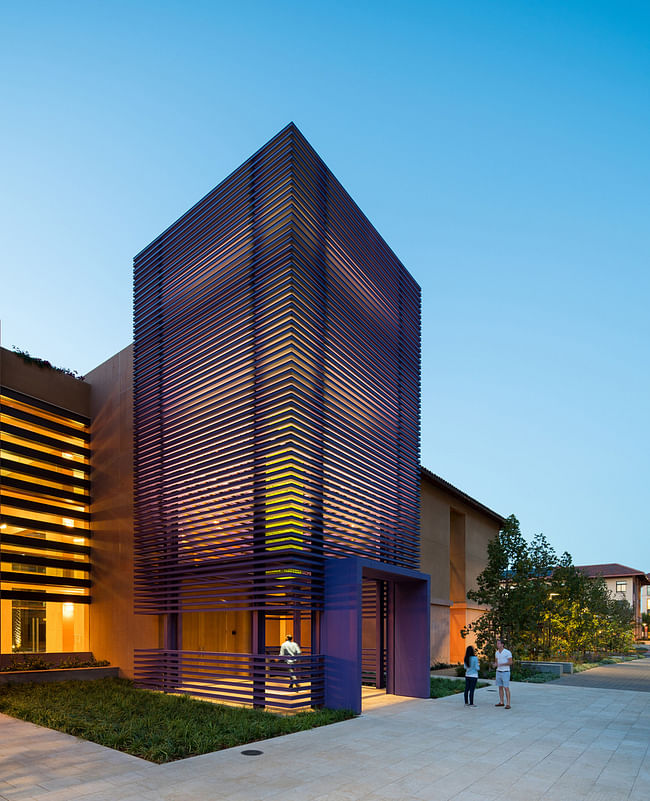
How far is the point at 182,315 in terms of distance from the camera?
16.5m

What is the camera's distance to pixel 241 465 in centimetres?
1364

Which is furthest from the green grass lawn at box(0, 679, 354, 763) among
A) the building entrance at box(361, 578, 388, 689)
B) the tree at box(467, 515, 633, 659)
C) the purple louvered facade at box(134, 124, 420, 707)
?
the tree at box(467, 515, 633, 659)

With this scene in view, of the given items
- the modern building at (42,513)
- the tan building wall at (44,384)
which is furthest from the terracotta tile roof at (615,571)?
the tan building wall at (44,384)

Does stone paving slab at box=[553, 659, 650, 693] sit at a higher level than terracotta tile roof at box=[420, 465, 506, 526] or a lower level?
lower

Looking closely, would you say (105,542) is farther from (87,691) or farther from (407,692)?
(407,692)

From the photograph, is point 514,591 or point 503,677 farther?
point 514,591

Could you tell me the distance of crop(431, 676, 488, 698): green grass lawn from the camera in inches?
627

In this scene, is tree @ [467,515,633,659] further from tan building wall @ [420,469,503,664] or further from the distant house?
the distant house

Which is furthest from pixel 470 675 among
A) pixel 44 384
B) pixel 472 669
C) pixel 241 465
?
pixel 44 384

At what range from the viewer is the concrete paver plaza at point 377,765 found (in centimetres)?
745

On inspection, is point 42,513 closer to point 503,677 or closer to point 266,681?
point 266,681

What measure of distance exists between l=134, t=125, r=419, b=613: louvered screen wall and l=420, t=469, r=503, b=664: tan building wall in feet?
28.2

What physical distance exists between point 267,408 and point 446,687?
922 cm

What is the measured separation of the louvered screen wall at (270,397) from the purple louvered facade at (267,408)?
1.9 inches
